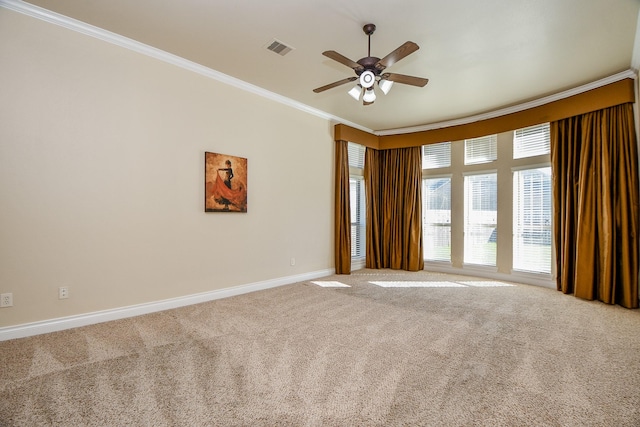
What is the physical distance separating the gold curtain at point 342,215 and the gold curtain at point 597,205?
129 inches

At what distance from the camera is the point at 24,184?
2676 millimetres

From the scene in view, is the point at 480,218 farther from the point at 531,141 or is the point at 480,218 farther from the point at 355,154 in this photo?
the point at 355,154

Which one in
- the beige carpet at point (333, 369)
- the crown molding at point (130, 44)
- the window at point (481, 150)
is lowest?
the beige carpet at point (333, 369)

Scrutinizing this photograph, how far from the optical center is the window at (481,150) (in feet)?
17.8

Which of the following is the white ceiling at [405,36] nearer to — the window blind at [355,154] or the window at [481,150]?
the window at [481,150]

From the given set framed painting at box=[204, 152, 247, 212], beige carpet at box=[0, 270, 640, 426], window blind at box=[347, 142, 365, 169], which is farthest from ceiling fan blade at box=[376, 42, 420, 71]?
window blind at box=[347, 142, 365, 169]

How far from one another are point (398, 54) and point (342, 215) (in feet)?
11.0

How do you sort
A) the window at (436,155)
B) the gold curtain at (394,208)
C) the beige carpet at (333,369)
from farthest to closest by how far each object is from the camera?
the gold curtain at (394,208) < the window at (436,155) < the beige carpet at (333,369)

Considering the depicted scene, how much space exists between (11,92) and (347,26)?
10.3 ft

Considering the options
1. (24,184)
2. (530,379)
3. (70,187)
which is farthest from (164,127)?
(530,379)

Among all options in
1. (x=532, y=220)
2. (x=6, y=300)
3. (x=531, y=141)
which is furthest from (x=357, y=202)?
(x=6, y=300)

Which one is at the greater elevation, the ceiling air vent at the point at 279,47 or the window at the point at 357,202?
the ceiling air vent at the point at 279,47

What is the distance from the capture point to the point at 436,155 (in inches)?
242

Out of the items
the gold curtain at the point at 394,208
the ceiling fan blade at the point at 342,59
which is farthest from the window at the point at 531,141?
the ceiling fan blade at the point at 342,59
